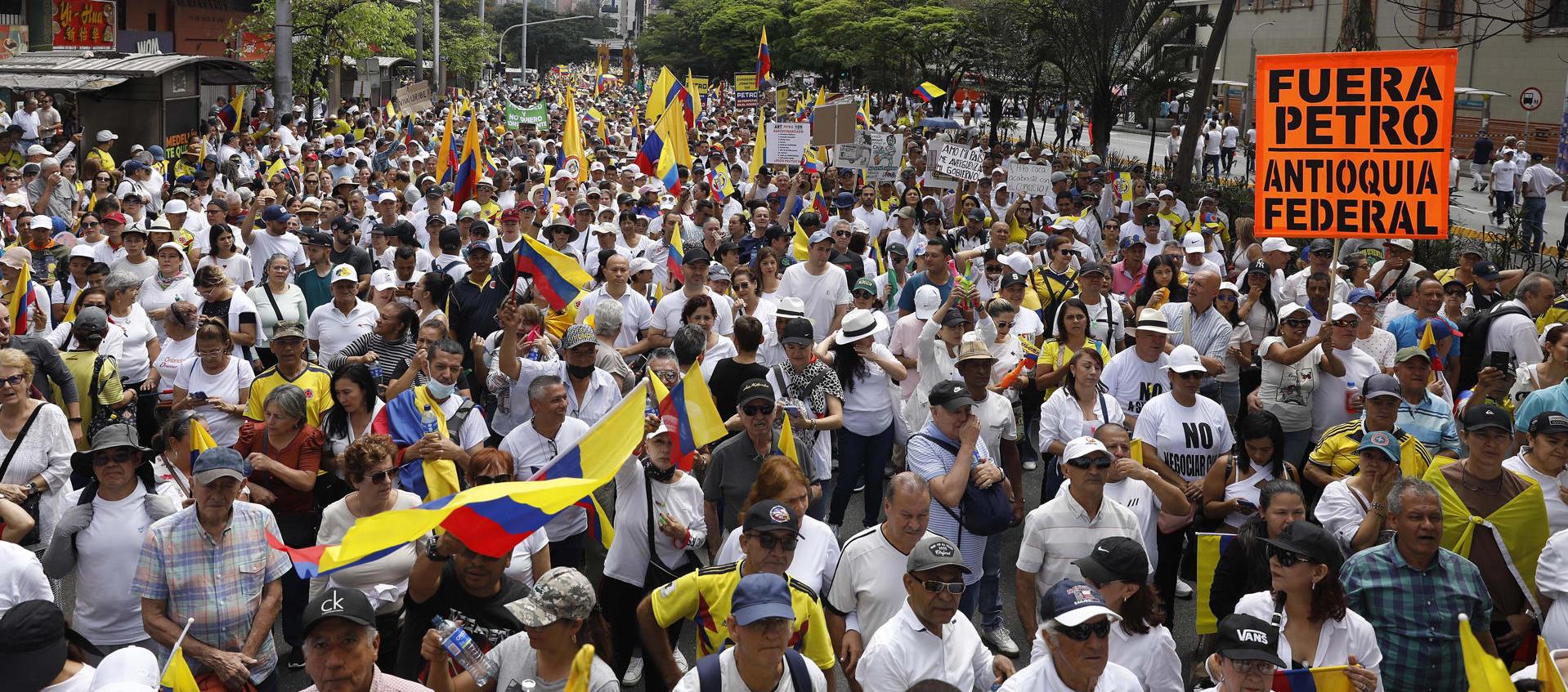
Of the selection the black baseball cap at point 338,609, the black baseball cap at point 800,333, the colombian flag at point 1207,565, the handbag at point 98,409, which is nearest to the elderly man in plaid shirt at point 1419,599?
the colombian flag at point 1207,565

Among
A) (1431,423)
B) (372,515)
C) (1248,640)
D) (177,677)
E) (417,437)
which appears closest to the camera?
(1248,640)

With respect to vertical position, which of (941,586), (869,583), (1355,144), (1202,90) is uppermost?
(1202,90)

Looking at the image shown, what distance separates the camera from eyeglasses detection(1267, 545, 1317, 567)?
16.1 ft

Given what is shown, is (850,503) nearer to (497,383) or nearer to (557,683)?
(497,383)

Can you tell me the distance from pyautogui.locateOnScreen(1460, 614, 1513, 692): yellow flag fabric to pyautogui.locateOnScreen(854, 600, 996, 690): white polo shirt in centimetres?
147

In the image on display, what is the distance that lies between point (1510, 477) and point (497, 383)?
16.5ft

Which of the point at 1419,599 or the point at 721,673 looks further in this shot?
the point at 1419,599

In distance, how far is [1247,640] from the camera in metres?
4.28

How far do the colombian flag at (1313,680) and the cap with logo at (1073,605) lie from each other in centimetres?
63

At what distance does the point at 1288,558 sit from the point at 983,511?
5.13 ft

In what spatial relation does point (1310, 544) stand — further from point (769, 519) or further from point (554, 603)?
point (554, 603)

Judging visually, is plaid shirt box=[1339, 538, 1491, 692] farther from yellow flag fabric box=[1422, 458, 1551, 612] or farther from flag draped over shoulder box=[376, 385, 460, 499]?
flag draped over shoulder box=[376, 385, 460, 499]

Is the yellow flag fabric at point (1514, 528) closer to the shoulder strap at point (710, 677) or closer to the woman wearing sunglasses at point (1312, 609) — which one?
the woman wearing sunglasses at point (1312, 609)

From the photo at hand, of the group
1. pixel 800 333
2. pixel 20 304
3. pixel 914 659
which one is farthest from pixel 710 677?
pixel 20 304
